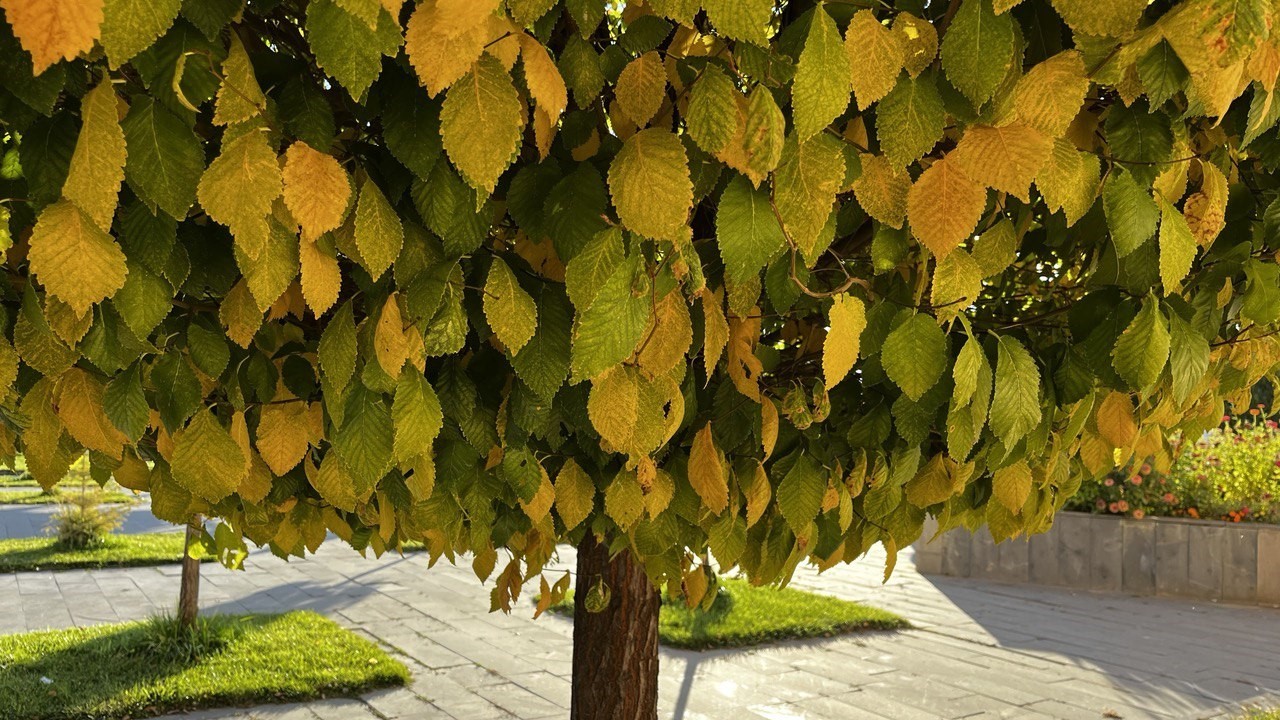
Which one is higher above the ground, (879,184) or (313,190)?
(879,184)

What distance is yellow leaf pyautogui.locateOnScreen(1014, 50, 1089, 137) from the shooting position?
97cm

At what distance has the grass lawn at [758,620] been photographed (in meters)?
7.71

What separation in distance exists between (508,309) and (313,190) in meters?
0.25

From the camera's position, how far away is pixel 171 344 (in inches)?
55.1

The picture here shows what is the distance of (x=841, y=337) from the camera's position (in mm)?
1070

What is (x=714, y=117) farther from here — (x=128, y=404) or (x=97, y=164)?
(x=128, y=404)

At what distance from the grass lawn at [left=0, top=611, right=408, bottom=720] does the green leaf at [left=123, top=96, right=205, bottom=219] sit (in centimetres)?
594

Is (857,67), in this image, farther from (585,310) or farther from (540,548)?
(540,548)

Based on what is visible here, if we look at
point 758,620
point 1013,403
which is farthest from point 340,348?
point 758,620

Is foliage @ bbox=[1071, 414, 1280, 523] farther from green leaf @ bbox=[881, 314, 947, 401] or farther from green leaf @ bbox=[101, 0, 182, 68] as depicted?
green leaf @ bbox=[101, 0, 182, 68]

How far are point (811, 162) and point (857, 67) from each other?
0.33 ft

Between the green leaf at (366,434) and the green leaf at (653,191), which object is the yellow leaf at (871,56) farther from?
the green leaf at (366,434)

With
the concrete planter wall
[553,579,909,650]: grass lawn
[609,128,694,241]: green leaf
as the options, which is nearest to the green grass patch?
[553,579,909,650]: grass lawn

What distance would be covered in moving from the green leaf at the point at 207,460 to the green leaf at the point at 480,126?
657 mm
